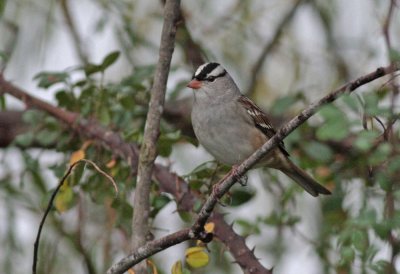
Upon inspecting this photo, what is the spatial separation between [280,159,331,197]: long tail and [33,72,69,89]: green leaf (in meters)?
1.01

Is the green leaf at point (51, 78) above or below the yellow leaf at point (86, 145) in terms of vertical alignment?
above

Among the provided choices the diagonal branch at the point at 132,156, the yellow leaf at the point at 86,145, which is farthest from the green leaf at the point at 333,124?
the yellow leaf at the point at 86,145

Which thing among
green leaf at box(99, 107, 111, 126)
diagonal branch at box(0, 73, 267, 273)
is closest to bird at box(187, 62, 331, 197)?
diagonal branch at box(0, 73, 267, 273)

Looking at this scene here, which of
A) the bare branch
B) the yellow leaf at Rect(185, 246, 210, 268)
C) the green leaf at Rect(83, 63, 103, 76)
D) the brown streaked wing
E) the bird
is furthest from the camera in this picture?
the brown streaked wing

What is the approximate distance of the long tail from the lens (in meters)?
3.56

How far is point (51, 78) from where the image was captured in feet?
11.5

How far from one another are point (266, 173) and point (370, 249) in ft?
4.96

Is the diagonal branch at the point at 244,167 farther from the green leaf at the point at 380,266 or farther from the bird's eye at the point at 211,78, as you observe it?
the bird's eye at the point at 211,78

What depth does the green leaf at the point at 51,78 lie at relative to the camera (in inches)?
136

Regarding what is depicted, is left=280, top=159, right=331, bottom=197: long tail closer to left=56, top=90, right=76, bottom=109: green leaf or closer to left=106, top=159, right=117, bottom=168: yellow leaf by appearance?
left=106, top=159, right=117, bottom=168: yellow leaf

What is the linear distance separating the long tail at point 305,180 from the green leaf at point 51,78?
3.32 feet

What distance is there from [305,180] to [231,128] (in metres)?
0.39

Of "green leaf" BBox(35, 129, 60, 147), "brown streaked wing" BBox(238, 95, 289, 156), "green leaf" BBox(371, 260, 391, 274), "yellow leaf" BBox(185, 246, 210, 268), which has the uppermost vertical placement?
"green leaf" BBox(35, 129, 60, 147)

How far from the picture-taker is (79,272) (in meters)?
4.42
